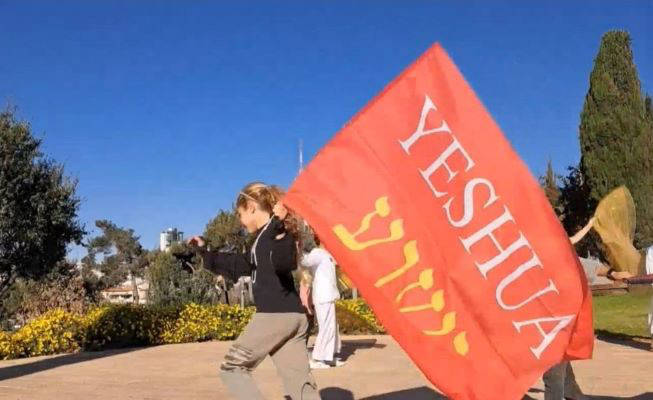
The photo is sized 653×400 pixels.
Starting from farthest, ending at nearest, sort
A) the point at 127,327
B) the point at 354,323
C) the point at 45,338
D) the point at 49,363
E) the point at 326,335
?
the point at 354,323
the point at 127,327
the point at 45,338
the point at 49,363
the point at 326,335

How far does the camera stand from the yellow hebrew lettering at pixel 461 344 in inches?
131

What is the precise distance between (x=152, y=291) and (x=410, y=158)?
13.7m

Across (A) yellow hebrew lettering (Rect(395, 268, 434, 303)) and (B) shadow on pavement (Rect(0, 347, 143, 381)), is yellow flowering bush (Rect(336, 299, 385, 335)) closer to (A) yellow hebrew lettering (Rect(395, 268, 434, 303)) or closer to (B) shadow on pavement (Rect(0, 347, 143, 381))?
(B) shadow on pavement (Rect(0, 347, 143, 381))

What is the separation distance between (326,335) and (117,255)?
4737cm

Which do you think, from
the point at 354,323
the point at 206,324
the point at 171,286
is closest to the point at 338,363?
the point at 206,324

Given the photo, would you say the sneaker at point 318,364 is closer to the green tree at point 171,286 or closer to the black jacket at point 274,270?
the black jacket at point 274,270

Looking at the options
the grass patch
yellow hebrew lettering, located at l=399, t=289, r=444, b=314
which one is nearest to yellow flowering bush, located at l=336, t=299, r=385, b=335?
the grass patch

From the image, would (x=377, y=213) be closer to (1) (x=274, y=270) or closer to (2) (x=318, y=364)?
(1) (x=274, y=270)

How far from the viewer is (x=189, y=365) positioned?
410 inches

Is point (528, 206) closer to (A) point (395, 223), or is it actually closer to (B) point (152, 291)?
(A) point (395, 223)

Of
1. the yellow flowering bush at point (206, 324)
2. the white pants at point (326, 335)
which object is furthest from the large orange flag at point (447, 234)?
the yellow flowering bush at point (206, 324)

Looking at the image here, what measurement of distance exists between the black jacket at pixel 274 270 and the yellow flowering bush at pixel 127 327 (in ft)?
26.9

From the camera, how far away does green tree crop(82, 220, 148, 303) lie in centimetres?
5253

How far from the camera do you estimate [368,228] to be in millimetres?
3367
